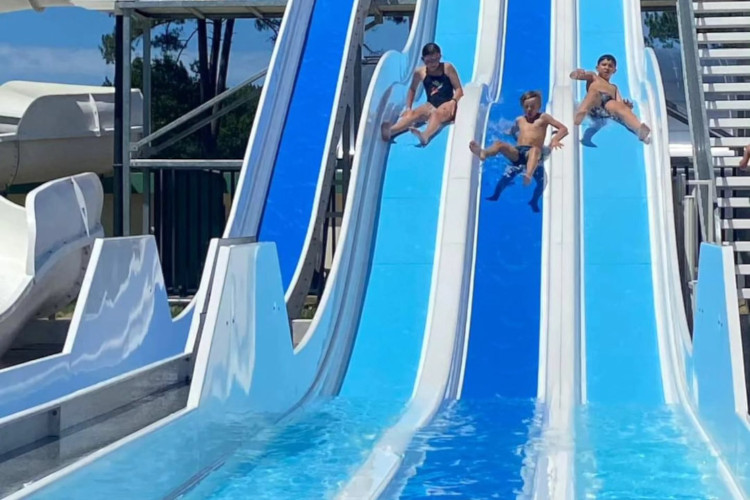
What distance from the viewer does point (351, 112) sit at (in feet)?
34.3

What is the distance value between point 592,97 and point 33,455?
5.41m

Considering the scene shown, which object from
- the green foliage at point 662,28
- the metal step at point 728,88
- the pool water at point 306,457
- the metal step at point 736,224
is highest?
the green foliage at point 662,28

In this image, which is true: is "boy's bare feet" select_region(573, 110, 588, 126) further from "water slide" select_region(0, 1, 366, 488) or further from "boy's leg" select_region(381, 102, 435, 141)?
"water slide" select_region(0, 1, 366, 488)

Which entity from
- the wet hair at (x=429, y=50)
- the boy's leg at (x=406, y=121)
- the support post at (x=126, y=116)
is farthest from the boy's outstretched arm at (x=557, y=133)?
the support post at (x=126, y=116)

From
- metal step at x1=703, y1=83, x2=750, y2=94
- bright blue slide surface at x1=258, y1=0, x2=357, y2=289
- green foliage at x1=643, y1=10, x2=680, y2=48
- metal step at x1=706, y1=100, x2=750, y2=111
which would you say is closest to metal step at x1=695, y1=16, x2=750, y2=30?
metal step at x1=703, y1=83, x2=750, y2=94

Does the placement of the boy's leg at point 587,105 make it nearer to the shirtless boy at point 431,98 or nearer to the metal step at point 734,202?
the shirtless boy at point 431,98

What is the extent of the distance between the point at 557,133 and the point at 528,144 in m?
0.25

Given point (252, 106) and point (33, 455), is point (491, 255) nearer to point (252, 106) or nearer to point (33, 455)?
point (33, 455)

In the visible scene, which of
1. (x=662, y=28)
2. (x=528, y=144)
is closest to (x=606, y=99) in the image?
(x=528, y=144)

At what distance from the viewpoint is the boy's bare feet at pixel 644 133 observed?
23.2ft

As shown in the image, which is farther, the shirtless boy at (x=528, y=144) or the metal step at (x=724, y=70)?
the metal step at (x=724, y=70)

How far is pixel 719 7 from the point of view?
8547 mm

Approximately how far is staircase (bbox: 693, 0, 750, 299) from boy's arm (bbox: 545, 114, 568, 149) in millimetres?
1105

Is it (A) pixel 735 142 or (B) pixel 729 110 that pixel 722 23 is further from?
(A) pixel 735 142
